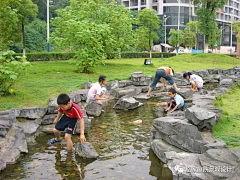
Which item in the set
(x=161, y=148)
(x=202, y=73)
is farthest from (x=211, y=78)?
(x=161, y=148)

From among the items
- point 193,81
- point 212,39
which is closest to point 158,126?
point 193,81

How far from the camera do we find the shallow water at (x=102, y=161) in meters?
5.63

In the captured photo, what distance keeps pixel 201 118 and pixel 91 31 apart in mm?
10039

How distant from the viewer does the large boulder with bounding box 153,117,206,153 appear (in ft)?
19.4

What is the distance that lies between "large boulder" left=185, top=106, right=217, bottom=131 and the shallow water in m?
1.23

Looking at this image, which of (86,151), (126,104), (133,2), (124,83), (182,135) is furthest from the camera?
(133,2)

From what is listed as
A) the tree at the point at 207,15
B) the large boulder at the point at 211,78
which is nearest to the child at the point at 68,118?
the large boulder at the point at 211,78

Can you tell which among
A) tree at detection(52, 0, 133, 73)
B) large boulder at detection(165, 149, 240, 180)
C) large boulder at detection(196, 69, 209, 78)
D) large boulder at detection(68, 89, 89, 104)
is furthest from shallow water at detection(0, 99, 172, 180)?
large boulder at detection(196, 69, 209, 78)

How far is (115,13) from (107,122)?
1260 centimetres

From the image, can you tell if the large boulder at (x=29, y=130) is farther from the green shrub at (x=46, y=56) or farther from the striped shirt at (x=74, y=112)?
the green shrub at (x=46, y=56)

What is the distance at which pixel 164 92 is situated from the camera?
49.7 ft

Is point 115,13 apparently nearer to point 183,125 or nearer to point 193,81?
point 193,81

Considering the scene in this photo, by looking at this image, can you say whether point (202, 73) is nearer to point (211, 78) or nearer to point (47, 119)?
point (211, 78)

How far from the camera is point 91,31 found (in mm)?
15273
